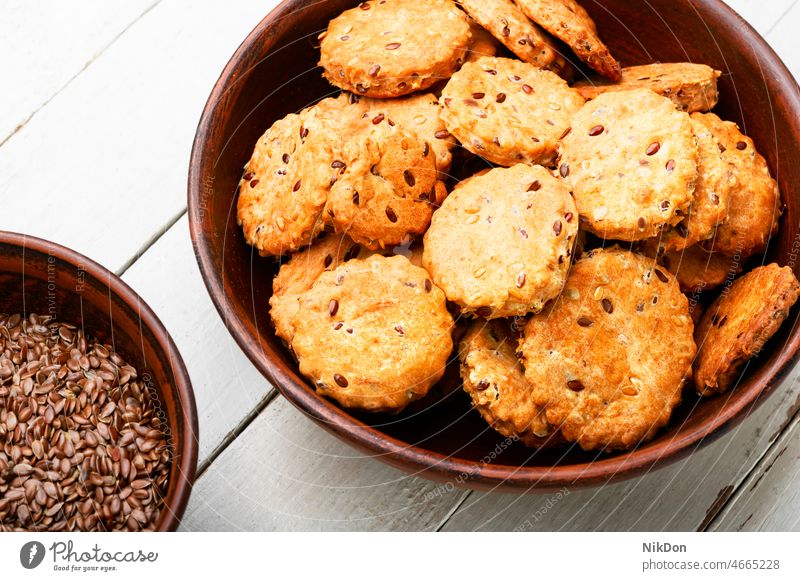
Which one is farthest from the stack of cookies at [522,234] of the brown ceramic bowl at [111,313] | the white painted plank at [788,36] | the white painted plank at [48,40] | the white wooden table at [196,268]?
the white painted plank at [48,40]

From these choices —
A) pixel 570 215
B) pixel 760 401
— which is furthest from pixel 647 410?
pixel 570 215

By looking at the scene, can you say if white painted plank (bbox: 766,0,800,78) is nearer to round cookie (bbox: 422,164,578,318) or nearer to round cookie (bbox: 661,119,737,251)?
round cookie (bbox: 661,119,737,251)

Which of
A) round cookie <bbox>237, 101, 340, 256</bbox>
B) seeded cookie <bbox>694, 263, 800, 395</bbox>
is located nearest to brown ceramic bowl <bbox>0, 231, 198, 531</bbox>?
round cookie <bbox>237, 101, 340, 256</bbox>

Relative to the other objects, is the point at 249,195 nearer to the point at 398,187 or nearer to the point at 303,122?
the point at 303,122
